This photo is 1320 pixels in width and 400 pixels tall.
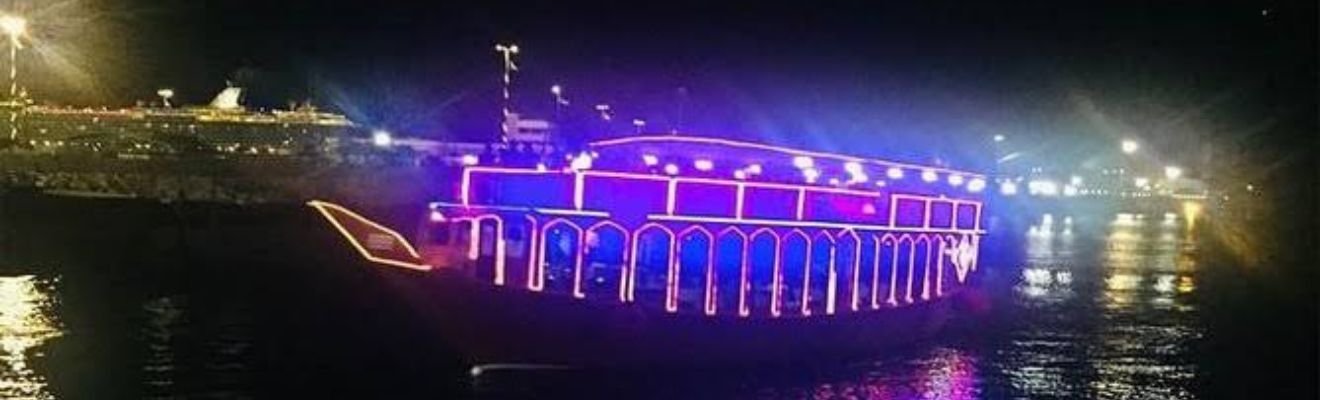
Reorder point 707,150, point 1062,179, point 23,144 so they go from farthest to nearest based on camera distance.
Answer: point 1062,179
point 23,144
point 707,150

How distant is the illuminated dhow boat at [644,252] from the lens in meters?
25.5

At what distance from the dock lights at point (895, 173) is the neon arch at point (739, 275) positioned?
5373mm

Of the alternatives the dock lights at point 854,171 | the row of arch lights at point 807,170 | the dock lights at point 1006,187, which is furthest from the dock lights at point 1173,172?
the dock lights at point 854,171

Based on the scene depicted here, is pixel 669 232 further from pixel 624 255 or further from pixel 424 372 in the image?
pixel 424 372

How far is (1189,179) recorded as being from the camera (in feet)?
478

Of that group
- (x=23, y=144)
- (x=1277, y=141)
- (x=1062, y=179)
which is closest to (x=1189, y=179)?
(x=1062, y=179)

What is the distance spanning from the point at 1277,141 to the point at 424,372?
271 feet

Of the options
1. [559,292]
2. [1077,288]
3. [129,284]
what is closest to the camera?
[559,292]

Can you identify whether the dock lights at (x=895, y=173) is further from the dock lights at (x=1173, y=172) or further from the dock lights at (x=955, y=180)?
the dock lights at (x=1173, y=172)

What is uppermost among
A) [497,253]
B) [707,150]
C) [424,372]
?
[707,150]

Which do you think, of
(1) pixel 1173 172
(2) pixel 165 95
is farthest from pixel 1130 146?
(2) pixel 165 95

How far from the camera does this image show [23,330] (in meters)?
33.2

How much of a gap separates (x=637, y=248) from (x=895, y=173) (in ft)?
24.4

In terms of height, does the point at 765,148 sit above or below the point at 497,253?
above
